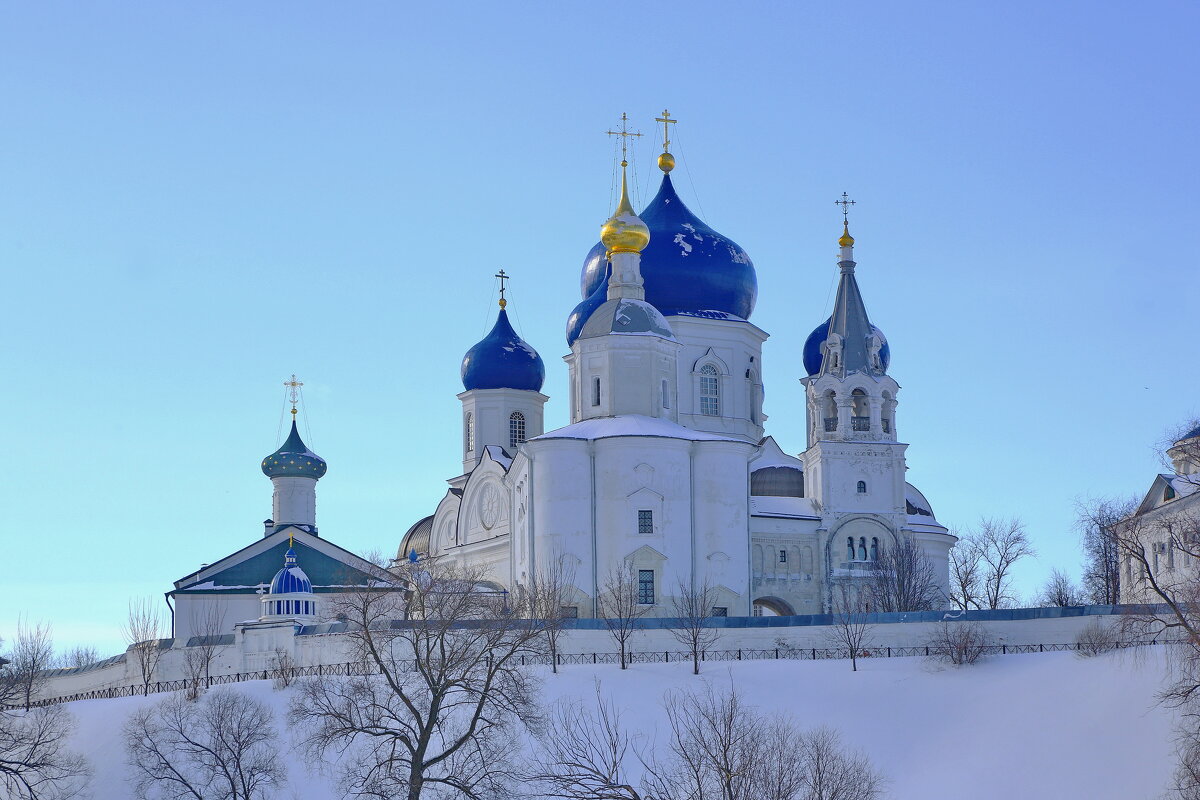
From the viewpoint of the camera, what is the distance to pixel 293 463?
49.9m

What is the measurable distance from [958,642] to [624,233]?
13689mm

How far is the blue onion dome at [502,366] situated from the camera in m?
50.0

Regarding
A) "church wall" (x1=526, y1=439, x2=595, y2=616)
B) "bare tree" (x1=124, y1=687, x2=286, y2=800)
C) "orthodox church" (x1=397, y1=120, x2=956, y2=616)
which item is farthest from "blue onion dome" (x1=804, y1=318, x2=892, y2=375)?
"bare tree" (x1=124, y1=687, x2=286, y2=800)

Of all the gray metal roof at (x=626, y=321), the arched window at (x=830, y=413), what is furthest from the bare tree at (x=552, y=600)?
the arched window at (x=830, y=413)

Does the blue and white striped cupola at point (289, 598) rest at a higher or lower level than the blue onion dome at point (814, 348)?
lower

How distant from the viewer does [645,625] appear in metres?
36.2

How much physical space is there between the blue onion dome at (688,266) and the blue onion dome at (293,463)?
945cm

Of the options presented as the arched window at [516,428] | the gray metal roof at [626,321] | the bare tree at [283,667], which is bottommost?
the bare tree at [283,667]

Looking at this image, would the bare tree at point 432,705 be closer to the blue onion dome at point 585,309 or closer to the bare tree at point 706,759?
the bare tree at point 706,759

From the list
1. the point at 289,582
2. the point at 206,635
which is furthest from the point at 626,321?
the point at 206,635

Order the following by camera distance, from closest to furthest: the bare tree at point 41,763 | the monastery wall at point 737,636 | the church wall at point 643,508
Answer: the bare tree at point 41,763 → the monastery wall at point 737,636 → the church wall at point 643,508

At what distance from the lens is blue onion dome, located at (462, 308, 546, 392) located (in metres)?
50.0

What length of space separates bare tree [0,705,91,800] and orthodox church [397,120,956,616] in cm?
964

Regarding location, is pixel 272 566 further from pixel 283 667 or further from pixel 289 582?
pixel 283 667
